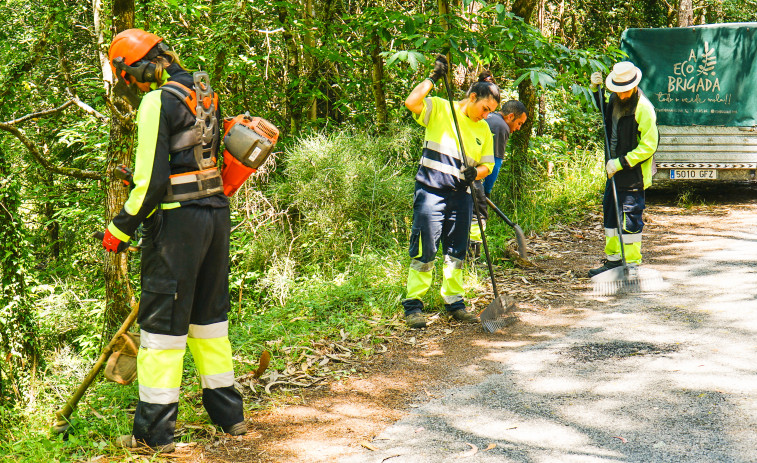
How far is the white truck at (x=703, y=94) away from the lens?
444 inches

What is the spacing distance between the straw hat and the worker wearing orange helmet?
4.69 m

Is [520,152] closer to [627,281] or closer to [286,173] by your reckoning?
[286,173]

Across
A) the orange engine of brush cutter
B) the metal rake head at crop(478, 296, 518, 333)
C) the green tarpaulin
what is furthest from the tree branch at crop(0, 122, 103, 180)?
the green tarpaulin

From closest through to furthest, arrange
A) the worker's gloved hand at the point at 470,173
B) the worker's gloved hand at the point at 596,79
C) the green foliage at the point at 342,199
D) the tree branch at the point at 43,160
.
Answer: the worker's gloved hand at the point at 470,173, the worker's gloved hand at the point at 596,79, the tree branch at the point at 43,160, the green foliage at the point at 342,199

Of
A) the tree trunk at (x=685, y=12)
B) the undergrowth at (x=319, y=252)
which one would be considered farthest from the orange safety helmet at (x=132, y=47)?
the tree trunk at (x=685, y=12)

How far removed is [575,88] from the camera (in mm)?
6676

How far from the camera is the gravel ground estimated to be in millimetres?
3652

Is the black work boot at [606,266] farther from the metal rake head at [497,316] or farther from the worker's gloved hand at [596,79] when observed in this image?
the worker's gloved hand at [596,79]

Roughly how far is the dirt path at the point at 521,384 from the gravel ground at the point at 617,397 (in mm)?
14

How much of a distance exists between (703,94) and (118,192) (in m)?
9.87

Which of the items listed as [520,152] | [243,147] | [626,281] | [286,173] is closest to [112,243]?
[243,147]

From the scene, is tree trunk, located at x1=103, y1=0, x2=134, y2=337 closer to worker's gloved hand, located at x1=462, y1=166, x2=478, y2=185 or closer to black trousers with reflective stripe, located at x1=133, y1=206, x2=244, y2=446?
black trousers with reflective stripe, located at x1=133, y1=206, x2=244, y2=446

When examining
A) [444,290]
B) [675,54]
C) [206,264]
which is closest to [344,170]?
A: [444,290]

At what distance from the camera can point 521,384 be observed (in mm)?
4676
